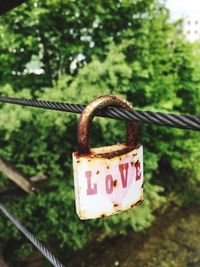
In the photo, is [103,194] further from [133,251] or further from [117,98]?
[133,251]

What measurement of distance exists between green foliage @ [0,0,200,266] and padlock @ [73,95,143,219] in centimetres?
513

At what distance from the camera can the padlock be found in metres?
0.84

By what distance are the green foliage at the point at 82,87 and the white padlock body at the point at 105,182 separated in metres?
5.14

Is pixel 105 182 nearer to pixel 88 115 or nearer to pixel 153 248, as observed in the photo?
pixel 88 115

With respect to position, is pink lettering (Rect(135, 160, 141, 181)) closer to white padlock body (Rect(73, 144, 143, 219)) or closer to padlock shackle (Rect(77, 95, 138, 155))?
white padlock body (Rect(73, 144, 143, 219))

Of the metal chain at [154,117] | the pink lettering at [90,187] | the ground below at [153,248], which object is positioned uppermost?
the metal chain at [154,117]

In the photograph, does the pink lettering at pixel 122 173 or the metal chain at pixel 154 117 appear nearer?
the metal chain at pixel 154 117

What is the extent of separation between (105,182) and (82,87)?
5523 millimetres

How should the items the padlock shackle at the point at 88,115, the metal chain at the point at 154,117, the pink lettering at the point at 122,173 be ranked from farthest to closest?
1. the pink lettering at the point at 122,173
2. the padlock shackle at the point at 88,115
3. the metal chain at the point at 154,117

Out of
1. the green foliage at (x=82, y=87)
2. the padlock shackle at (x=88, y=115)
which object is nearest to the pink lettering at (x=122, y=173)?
the padlock shackle at (x=88, y=115)

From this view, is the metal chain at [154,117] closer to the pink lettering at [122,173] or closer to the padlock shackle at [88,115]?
the padlock shackle at [88,115]

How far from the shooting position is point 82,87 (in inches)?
249

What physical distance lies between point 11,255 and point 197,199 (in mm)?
5637

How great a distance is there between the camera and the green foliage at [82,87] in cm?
645
